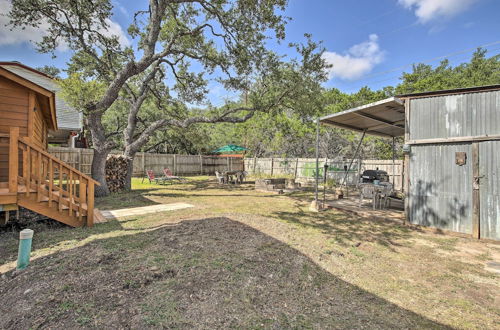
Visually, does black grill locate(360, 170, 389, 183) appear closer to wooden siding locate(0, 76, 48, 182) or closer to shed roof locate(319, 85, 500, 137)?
shed roof locate(319, 85, 500, 137)

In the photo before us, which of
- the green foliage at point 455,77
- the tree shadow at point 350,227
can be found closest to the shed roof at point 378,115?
the tree shadow at point 350,227

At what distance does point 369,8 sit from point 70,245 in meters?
16.7

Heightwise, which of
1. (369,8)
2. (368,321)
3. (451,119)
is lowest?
(368,321)

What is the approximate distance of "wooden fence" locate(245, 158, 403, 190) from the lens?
12.7m

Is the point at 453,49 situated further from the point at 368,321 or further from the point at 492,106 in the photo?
the point at 368,321

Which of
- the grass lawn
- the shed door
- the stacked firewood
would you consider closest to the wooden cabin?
the grass lawn

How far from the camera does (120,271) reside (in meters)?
2.82

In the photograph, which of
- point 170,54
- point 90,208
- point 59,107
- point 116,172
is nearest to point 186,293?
point 90,208

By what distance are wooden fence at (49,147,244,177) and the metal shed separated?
15.5m

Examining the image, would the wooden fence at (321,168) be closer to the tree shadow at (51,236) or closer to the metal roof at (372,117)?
the metal roof at (372,117)

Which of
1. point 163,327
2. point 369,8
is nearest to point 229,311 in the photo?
point 163,327

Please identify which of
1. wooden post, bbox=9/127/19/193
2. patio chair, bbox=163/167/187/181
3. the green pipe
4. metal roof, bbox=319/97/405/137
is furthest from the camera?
patio chair, bbox=163/167/187/181

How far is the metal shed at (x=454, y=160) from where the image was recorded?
180 inches

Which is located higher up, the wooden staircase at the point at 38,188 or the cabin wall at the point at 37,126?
the cabin wall at the point at 37,126
